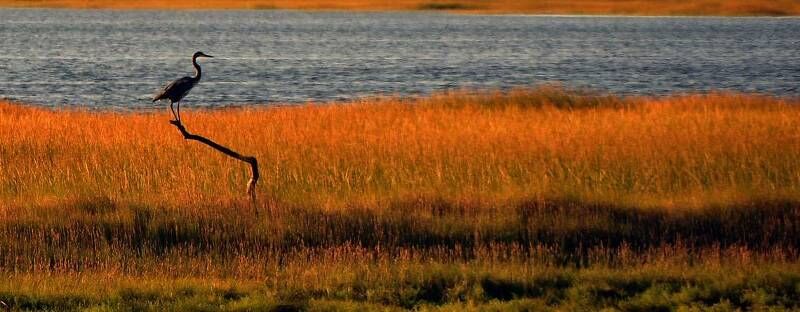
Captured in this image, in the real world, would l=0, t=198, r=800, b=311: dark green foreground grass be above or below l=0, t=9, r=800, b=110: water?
above

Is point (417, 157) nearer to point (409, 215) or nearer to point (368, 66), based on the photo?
point (409, 215)

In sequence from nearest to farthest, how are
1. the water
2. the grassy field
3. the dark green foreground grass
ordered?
1. the dark green foreground grass
2. the grassy field
3. the water

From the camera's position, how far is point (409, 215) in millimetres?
17344

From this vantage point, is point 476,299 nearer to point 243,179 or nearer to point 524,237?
point 524,237

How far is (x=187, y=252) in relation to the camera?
1557 cm

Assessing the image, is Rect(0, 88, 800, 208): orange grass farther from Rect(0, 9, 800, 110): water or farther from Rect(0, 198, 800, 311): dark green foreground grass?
Rect(0, 9, 800, 110): water

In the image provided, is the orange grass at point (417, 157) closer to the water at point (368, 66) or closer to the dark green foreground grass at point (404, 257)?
the dark green foreground grass at point (404, 257)

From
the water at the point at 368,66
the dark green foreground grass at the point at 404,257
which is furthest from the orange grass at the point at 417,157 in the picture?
the water at the point at 368,66

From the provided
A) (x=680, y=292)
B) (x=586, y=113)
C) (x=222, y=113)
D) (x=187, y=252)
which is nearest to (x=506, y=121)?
(x=586, y=113)

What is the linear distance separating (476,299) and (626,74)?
207ft

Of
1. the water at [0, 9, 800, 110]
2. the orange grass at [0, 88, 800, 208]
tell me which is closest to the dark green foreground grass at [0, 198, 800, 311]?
the orange grass at [0, 88, 800, 208]

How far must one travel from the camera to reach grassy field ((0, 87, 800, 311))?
12.6 meters

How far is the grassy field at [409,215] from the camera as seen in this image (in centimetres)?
1259

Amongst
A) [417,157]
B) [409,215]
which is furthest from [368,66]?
[409,215]
